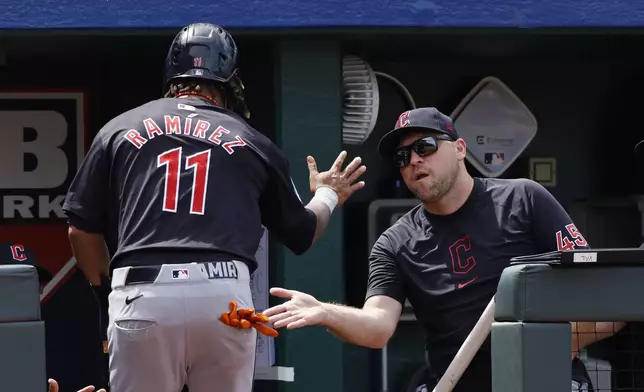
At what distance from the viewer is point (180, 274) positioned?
3.83 metres

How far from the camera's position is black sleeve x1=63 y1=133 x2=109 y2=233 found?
13.2 ft

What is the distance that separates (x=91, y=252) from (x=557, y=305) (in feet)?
5.99

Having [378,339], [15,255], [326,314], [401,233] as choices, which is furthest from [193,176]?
[15,255]

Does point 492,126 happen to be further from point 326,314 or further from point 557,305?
point 557,305

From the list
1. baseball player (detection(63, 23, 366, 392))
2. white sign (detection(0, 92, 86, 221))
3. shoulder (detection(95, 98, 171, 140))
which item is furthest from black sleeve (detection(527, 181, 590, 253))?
white sign (detection(0, 92, 86, 221))

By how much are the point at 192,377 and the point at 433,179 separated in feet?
3.93

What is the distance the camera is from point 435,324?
442 centimetres

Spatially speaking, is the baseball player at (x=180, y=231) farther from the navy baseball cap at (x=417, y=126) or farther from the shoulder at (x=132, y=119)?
the navy baseball cap at (x=417, y=126)

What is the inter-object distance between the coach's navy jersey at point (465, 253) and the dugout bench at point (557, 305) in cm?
128

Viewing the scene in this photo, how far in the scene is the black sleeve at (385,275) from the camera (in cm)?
450

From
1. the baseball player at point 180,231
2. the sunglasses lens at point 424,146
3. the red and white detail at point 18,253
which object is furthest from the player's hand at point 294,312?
the red and white detail at point 18,253

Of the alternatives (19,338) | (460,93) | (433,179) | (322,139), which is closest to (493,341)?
(19,338)

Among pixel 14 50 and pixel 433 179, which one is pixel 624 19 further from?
pixel 14 50

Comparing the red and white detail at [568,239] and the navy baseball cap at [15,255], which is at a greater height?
the red and white detail at [568,239]
